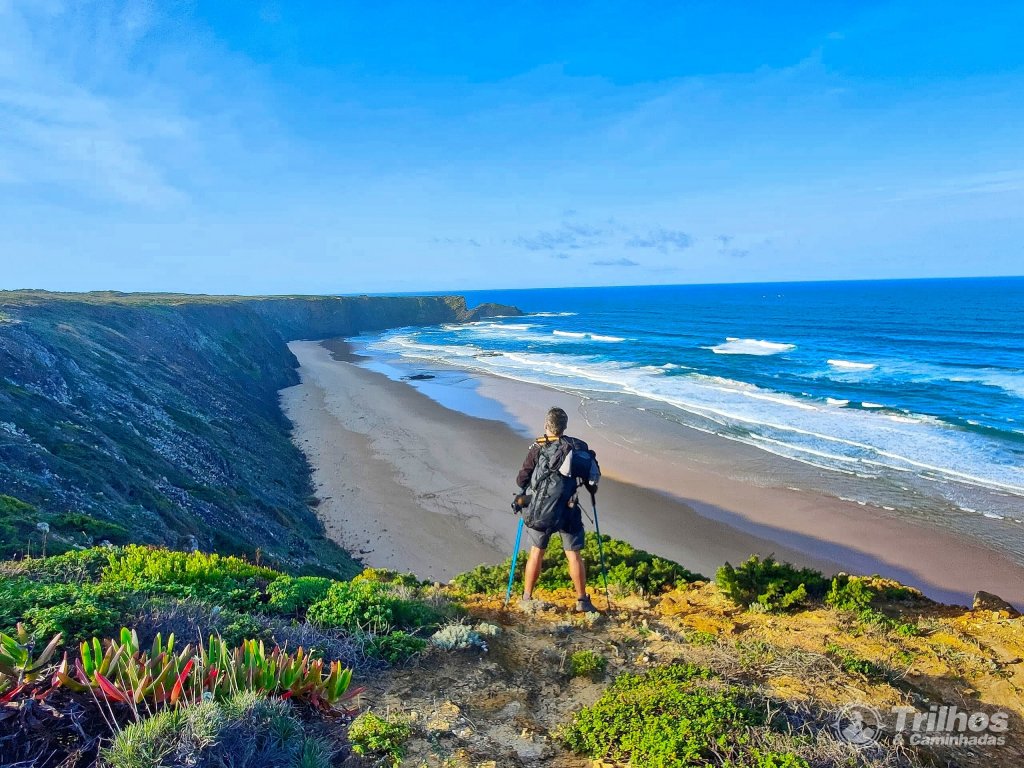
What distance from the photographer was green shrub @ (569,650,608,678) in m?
4.38

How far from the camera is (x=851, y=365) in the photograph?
38906 mm

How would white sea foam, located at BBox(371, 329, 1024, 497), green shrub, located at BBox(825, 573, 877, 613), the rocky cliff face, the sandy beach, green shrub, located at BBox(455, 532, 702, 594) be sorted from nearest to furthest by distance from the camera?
1. green shrub, located at BBox(825, 573, 877, 613)
2. green shrub, located at BBox(455, 532, 702, 594)
3. the rocky cliff face
4. the sandy beach
5. white sea foam, located at BBox(371, 329, 1024, 497)

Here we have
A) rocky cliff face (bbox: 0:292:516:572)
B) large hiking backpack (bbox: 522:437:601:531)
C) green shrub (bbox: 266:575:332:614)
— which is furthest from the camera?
rocky cliff face (bbox: 0:292:516:572)

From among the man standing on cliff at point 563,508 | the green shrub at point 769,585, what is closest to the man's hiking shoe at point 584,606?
the man standing on cliff at point 563,508

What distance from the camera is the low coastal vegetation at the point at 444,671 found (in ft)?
7.84

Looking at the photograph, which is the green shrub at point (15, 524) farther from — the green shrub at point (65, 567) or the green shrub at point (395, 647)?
the green shrub at point (395, 647)

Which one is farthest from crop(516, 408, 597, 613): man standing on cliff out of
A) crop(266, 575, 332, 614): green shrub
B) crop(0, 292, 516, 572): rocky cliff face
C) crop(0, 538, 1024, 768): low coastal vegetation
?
crop(0, 292, 516, 572): rocky cliff face

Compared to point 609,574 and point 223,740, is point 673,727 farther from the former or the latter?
point 609,574

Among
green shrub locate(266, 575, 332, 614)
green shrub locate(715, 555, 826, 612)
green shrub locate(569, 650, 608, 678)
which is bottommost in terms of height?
green shrub locate(715, 555, 826, 612)

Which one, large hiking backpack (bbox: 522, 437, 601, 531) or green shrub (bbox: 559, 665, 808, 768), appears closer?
green shrub (bbox: 559, 665, 808, 768)

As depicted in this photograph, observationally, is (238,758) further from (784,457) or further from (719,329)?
(719,329)

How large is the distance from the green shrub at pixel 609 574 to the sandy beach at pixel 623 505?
16.7ft

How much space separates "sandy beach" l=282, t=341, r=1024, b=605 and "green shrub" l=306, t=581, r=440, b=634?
782 centimetres

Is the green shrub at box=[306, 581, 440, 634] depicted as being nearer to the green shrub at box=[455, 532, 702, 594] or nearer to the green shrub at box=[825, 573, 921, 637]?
the green shrub at box=[455, 532, 702, 594]
